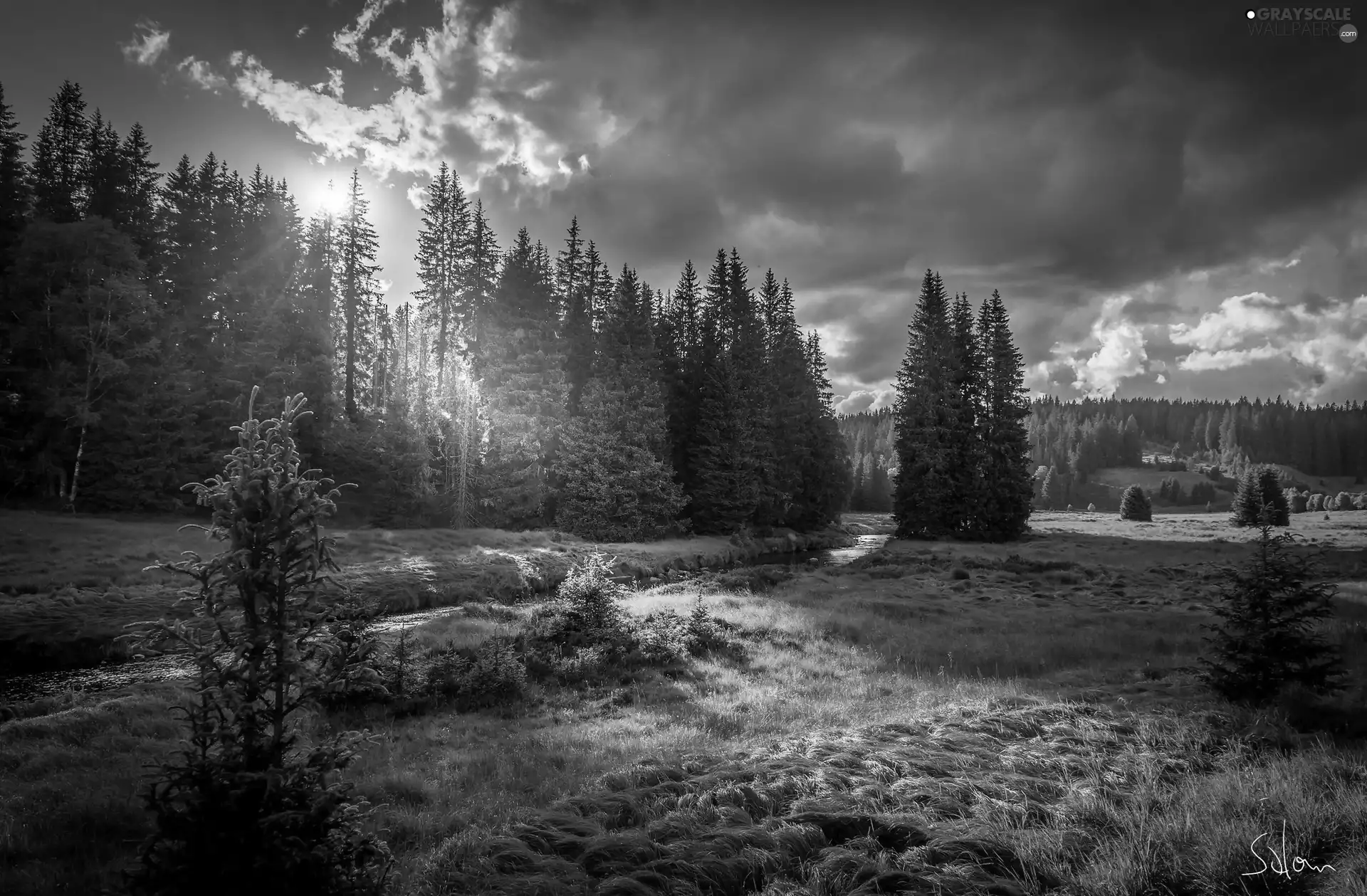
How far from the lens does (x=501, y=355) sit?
42.3 m

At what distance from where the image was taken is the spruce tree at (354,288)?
1778 inches

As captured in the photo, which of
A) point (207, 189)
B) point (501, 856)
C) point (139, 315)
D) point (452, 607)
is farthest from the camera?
point (207, 189)

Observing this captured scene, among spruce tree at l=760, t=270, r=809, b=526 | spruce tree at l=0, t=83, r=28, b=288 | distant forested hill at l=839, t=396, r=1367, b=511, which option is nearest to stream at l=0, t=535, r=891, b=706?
spruce tree at l=0, t=83, r=28, b=288

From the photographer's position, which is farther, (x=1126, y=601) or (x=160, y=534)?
(x=160, y=534)

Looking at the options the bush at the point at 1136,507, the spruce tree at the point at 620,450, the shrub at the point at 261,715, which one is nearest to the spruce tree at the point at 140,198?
the spruce tree at the point at 620,450

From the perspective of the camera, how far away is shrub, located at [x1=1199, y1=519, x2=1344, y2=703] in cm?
974

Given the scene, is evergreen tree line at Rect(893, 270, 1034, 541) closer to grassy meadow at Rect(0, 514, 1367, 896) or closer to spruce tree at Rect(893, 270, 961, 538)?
spruce tree at Rect(893, 270, 961, 538)

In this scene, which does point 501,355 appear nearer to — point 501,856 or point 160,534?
point 160,534

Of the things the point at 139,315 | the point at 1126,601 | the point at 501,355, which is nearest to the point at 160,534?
the point at 139,315

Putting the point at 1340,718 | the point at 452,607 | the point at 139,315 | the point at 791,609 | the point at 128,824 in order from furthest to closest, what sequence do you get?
the point at 139,315 < the point at 452,607 < the point at 791,609 < the point at 1340,718 < the point at 128,824

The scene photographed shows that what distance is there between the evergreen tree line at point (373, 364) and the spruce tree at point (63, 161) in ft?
0.49

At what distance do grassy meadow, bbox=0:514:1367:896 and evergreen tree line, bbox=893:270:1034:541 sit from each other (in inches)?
1186

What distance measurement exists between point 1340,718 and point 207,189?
57581 millimetres

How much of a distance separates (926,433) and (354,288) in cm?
4579
